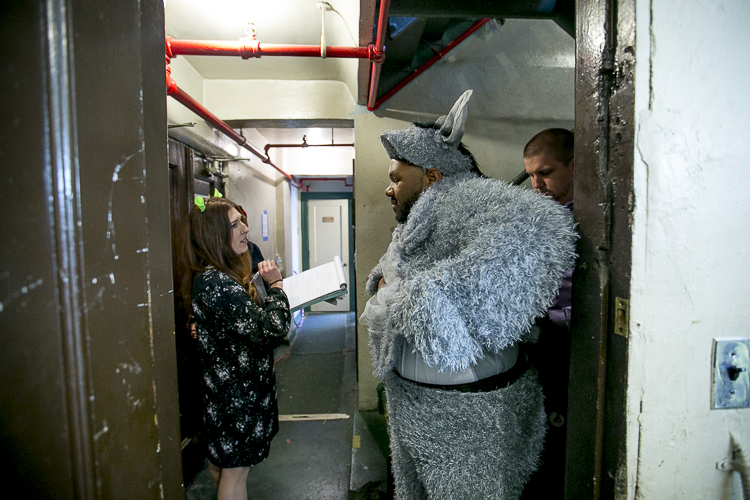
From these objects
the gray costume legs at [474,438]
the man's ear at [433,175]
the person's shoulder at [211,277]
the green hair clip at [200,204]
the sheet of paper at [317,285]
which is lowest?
the gray costume legs at [474,438]

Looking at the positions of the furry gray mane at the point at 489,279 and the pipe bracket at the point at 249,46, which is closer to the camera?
the furry gray mane at the point at 489,279

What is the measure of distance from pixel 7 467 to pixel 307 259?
584 cm

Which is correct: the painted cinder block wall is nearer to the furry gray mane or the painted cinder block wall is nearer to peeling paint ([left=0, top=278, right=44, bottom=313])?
the furry gray mane

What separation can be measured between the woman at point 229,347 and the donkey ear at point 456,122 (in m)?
0.97

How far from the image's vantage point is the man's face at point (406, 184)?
1098 mm

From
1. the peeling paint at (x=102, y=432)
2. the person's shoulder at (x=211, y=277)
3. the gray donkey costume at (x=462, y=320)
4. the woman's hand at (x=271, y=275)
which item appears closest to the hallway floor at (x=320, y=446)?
the gray donkey costume at (x=462, y=320)

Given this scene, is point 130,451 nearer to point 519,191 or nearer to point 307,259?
point 519,191

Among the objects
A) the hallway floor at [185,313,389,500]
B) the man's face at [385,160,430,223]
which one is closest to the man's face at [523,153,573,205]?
the man's face at [385,160,430,223]

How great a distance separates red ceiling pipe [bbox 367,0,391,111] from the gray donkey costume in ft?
1.49

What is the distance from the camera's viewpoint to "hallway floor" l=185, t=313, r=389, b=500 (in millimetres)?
1782

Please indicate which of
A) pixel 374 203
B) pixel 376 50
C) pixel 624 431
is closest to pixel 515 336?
pixel 624 431

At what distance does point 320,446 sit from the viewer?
2178 mm

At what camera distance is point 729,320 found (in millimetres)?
517

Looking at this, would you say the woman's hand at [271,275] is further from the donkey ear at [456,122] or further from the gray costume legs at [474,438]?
the donkey ear at [456,122]
